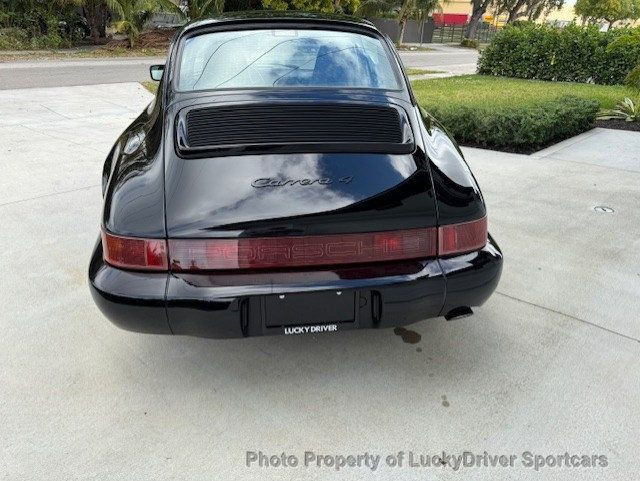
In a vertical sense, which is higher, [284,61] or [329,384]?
[284,61]

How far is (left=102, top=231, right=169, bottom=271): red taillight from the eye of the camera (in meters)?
2.15

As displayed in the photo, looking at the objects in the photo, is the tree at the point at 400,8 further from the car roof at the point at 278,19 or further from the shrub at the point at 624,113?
the car roof at the point at 278,19

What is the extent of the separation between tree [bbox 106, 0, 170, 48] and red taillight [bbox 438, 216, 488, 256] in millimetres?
21417

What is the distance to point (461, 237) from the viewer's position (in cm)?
234

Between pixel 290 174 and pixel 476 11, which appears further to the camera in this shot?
pixel 476 11

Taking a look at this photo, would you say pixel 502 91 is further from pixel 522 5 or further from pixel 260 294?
pixel 522 5

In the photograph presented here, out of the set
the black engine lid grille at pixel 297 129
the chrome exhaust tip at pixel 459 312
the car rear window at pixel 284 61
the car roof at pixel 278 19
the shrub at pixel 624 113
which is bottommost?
A: the shrub at pixel 624 113

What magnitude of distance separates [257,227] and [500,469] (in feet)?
4.44

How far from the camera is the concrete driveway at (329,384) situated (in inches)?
84.7

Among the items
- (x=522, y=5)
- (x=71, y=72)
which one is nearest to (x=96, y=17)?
(x=71, y=72)

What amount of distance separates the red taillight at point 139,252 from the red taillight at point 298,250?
4 cm

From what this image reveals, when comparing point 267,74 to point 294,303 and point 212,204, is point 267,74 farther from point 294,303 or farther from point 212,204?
point 294,303

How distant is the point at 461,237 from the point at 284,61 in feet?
A: 5.08

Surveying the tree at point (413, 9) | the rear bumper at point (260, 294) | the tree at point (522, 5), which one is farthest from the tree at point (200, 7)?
the tree at point (522, 5)
